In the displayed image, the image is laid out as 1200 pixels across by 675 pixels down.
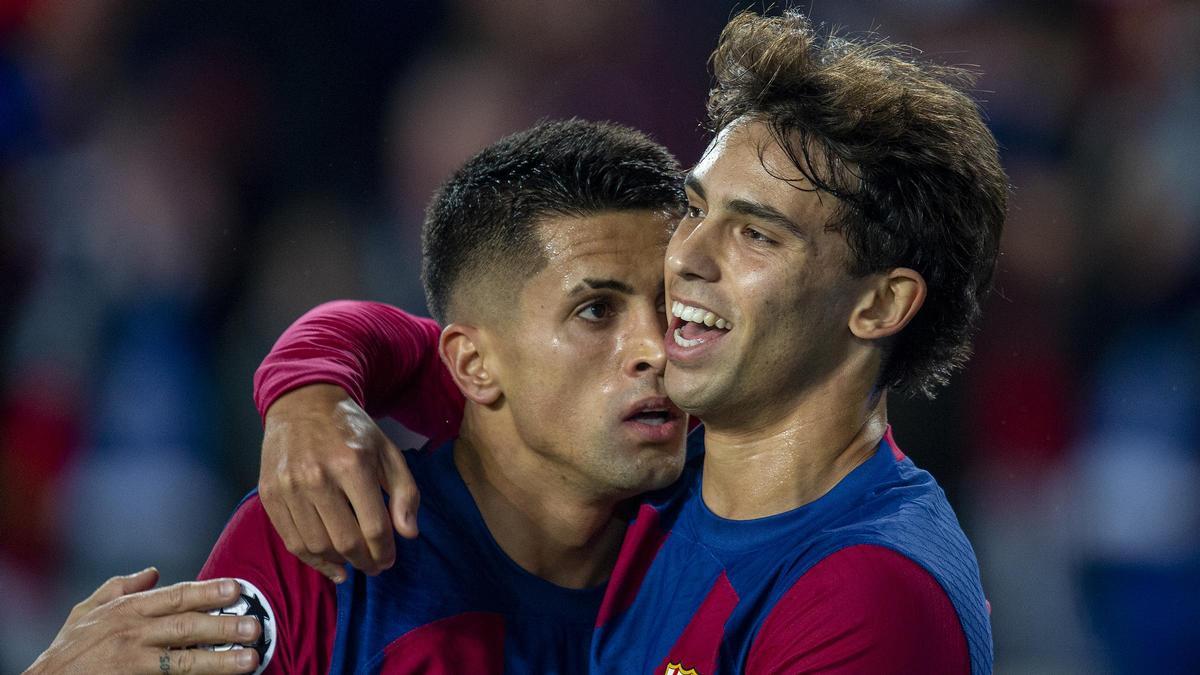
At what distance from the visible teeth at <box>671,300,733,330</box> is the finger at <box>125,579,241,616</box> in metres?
1.01

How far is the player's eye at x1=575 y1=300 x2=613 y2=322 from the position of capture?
9.48 ft

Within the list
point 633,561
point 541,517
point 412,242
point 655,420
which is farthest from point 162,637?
point 412,242

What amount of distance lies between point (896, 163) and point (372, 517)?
1.20 metres

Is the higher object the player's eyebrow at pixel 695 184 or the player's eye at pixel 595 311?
the player's eyebrow at pixel 695 184

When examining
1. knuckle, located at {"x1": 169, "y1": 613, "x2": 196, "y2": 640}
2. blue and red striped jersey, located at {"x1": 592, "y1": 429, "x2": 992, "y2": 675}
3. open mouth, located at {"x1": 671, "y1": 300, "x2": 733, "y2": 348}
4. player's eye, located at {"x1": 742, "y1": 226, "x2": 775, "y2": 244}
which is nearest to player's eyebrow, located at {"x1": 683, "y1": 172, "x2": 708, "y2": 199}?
player's eye, located at {"x1": 742, "y1": 226, "x2": 775, "y2": 244}

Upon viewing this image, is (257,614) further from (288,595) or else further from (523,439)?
(523,439)

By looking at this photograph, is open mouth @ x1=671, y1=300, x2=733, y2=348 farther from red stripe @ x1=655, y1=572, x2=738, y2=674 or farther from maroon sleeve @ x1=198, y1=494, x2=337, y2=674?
maroon sleeve @ x1=198, y1=494, x2=337, y2=674

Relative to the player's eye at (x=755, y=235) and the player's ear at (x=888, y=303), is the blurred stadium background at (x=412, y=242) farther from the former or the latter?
the player's eye at (x=755, y=235)

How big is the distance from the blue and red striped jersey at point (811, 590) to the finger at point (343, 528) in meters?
0.54

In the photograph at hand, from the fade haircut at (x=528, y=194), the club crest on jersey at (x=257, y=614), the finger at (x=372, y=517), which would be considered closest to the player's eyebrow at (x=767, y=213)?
the fade haircut at (x=528, y=194)

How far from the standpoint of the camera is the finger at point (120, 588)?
2.71 metres

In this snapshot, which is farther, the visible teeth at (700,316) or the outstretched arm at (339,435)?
the visible teeth at (700,316)

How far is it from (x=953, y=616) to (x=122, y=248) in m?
4.25

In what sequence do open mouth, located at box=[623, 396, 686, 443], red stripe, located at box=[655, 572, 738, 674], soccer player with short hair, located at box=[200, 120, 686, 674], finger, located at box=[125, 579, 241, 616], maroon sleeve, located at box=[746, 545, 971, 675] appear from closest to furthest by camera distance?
maroon sleeve, located at box=[746, 545, 971, 675] < red stripe, located at box=[655, 572, 738, 674] < finger, located at box=[125, 579, 241, 616] < soccer player with short hair, located at box=[200, 120, 686, 674] < open mouth, located at box=[623, 396, 686, 443]
